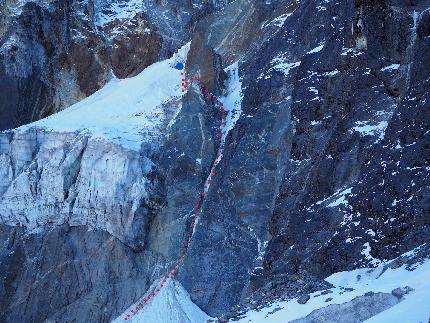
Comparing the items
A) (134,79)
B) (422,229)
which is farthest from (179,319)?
(134,79)

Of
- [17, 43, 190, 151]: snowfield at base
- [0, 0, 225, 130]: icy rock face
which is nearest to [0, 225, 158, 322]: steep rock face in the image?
[17, 43, 190, 151]: snowfield at base

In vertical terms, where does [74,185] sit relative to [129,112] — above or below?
below

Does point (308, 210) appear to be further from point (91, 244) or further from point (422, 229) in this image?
point (91, 244)

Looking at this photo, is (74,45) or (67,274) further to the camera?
(74,45)

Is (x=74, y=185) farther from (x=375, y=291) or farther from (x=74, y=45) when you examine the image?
(x=375, y=291)

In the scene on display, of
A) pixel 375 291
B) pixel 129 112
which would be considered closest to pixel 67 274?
pixel 129 112

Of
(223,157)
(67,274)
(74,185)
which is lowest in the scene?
(67,274)
